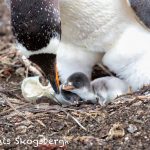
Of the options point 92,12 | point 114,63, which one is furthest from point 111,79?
point 92,12

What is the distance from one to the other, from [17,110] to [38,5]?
3.40 ft

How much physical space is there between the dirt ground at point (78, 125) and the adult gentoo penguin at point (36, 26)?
564 millimetres

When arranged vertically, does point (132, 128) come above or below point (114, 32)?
below

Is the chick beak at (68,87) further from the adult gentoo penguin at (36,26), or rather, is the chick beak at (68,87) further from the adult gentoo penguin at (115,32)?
the adult gentoo penguin at (36,26)

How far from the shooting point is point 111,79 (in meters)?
5.45

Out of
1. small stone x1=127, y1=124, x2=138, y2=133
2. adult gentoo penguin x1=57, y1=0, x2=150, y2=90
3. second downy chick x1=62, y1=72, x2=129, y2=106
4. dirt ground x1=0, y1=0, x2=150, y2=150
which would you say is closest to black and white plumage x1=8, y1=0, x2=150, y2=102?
adult gentoo penguin x1=57, y1=0, x2=150, y2=90

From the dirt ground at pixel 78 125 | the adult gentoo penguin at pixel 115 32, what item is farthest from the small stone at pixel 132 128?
the adult gentoo penguin at pixel 115 32

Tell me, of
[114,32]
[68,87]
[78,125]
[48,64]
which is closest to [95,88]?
[68,87]

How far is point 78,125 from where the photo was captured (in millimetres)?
4406

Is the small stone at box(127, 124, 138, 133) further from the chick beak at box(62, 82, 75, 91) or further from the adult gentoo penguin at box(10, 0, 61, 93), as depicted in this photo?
the chick beak at box(62, 82, 75, 91)

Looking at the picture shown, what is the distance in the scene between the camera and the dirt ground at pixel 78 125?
13.3ft

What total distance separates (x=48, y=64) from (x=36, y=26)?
19.5 inches

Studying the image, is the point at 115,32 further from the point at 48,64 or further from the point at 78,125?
the point at 78,125

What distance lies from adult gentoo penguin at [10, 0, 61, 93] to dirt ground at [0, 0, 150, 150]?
22.2 inches
